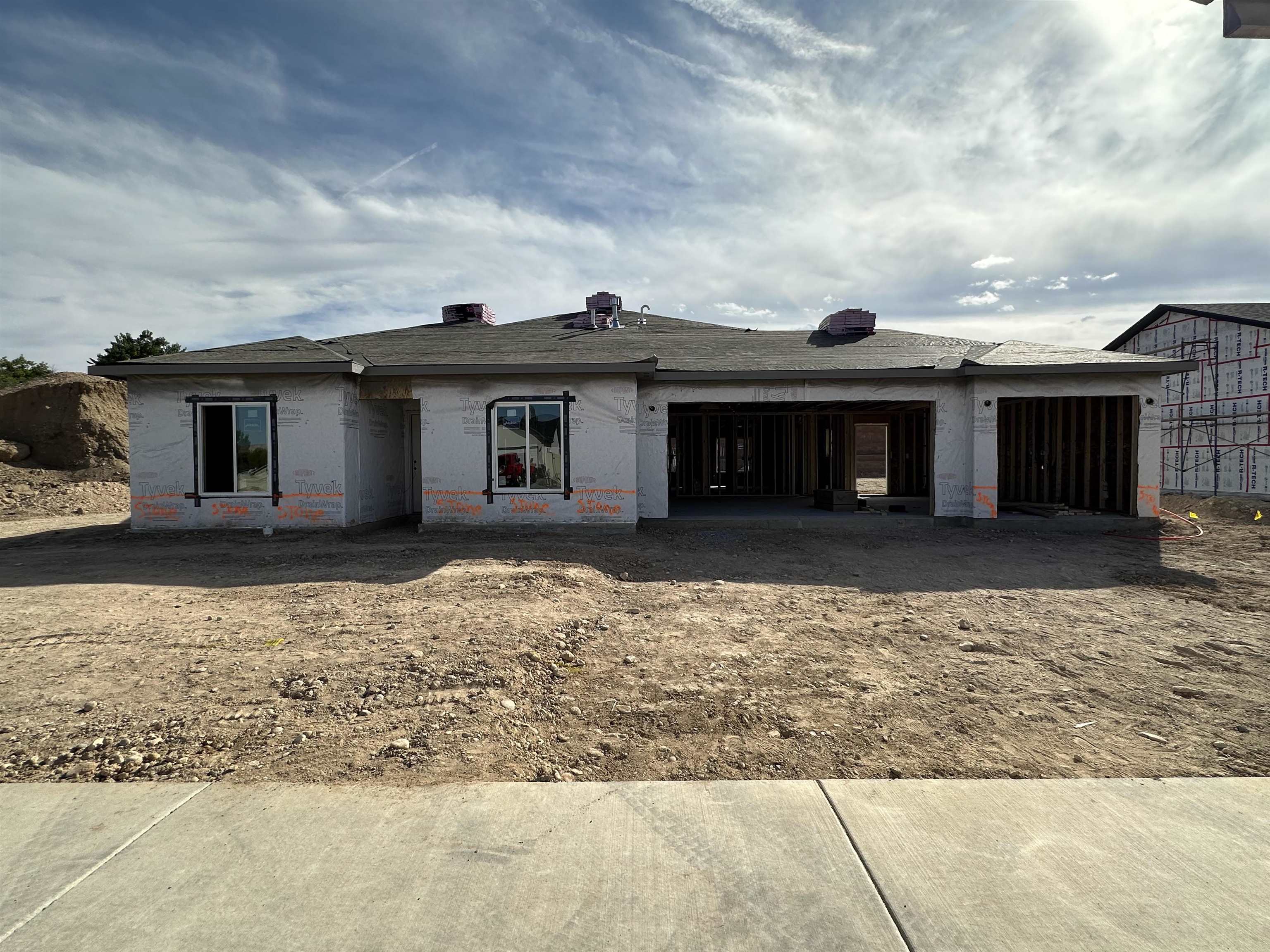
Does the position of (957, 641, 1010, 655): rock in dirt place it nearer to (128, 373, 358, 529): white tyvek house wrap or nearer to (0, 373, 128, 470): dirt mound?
(128, 373, 358, 529): white tyvek house wrap

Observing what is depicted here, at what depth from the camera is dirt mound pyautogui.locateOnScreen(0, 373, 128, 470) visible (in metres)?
22.8

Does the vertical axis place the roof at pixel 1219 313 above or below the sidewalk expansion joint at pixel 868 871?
above

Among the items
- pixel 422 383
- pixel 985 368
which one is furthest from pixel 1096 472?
pixel 422 383

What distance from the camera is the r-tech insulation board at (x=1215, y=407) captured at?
18156 mm

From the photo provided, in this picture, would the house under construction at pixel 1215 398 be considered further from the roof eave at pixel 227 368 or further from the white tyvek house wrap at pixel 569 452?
the roof eave at pixel 227 368

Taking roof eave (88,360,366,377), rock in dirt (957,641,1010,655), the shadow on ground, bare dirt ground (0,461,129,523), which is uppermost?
roof eave (88,360,366,377)

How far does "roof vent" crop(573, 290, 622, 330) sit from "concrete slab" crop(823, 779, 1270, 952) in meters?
15.2

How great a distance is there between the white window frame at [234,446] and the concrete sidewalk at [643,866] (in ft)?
29.3

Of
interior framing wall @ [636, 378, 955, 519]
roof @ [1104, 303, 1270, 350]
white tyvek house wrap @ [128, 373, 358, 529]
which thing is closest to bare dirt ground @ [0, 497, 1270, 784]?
white tyvek house wrap @ [128, 373, 358, 529]

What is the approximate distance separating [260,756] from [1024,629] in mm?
6224

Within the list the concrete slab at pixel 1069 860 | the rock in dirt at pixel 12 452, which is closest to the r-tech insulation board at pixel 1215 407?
the concrete slab at pixel 1069 860

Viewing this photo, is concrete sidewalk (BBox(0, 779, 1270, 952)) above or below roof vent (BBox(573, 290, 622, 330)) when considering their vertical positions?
below

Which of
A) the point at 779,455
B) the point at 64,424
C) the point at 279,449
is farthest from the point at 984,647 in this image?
the point at 64,424

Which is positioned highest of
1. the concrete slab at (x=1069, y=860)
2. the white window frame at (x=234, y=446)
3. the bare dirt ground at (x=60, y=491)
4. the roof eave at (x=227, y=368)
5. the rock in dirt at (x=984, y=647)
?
the roof eave at (x=227, y=368)
